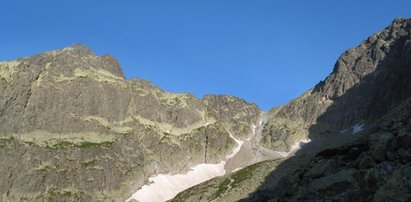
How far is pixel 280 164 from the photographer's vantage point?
641 ft

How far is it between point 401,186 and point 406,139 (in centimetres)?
832

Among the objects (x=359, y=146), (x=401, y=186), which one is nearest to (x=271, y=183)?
(x=359, y=146)

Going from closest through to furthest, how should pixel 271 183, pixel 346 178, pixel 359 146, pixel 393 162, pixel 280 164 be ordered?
pixel 393 162, pixel 346 178, pixel 359 146, pixel 271 183, pixel 280 164

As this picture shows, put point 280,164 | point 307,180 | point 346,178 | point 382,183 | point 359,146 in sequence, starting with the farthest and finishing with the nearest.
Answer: point 280,164, point 359,146, point 307,180, point 346,178, point 382,183

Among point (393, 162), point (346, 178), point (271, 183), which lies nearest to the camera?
point (393, 162)

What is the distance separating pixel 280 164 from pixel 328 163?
489 feet

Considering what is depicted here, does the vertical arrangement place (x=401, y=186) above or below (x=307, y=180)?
below

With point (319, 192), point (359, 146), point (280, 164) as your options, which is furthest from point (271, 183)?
point (319, 192)

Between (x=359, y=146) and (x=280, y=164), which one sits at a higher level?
(x=280, y=164)

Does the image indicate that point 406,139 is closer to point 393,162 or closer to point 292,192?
point 393,162

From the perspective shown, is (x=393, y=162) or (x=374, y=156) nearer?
(x=393, y=162)

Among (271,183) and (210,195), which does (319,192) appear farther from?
(210,195)

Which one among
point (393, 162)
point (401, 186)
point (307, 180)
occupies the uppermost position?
point (307, 180)

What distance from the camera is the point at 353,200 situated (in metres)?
33.1
